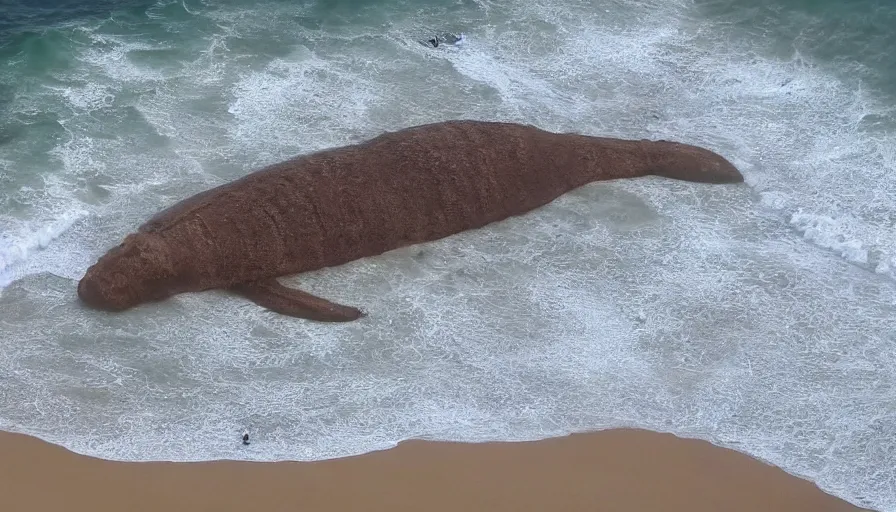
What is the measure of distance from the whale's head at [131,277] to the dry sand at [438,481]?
251 cm

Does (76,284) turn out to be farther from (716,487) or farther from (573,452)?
(716,487)

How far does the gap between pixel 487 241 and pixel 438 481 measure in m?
4.91

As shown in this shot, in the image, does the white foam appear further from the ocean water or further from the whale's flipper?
the whale's flipper

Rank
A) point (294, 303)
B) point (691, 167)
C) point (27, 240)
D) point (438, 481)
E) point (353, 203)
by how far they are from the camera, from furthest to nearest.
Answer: point (691, 167) → point (353, 203) → point (27, 240) → point (294, 303) → point (438, 481)

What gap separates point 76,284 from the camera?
14.9 meters

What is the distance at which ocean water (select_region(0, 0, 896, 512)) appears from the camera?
13.3 metres

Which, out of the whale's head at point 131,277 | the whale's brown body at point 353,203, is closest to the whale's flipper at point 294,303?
the whale's brown body at point 353,203

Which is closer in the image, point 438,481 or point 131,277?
point 438,481

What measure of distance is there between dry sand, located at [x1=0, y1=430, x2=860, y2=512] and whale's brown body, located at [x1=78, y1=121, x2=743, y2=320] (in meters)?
2.82

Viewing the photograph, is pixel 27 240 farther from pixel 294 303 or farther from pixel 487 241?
pixel 487 241

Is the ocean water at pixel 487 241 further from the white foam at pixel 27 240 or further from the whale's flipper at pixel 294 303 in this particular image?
the whale's flipper at pixel 294 303

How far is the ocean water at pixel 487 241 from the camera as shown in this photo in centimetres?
1327

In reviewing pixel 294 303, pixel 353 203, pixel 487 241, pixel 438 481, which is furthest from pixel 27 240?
pixel 438 481

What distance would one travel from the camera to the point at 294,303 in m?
14.7
